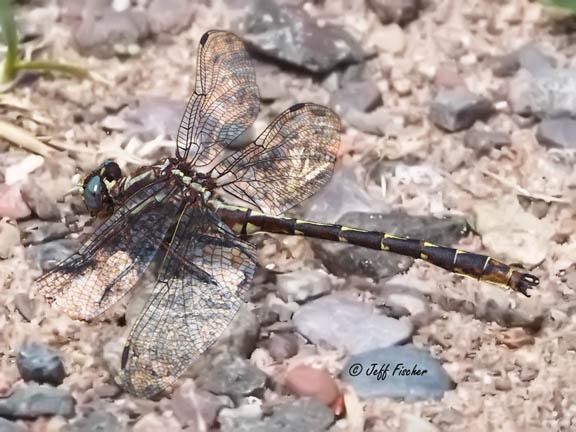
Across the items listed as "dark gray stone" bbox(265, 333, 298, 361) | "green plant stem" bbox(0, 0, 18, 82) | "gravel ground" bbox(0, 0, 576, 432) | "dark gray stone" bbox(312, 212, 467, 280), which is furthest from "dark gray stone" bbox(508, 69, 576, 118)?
"green plant stem" bbox(0, 0, 18, 82)

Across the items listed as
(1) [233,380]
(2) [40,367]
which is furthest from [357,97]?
(2) [40,367]

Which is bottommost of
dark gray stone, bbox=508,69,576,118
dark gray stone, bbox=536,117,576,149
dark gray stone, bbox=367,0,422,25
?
dark gray stone, bbox=536,117,576,149

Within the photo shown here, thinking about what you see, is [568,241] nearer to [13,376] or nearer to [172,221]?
[172,221]

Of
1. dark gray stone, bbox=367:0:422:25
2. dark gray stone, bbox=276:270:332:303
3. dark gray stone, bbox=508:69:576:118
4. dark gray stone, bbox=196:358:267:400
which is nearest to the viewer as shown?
dark gray stone, bbox=196:358:267:400

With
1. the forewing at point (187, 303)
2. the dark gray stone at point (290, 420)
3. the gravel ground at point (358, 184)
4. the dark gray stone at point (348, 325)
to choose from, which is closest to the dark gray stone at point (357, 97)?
the gravel ground at point (358, 184)

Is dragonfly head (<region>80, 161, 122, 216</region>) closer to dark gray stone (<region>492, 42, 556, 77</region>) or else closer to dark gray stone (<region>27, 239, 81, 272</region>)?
dark gray stone (<region>27, 239, 81, 272</region>)

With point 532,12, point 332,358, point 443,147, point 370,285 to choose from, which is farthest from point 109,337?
point 532,12
